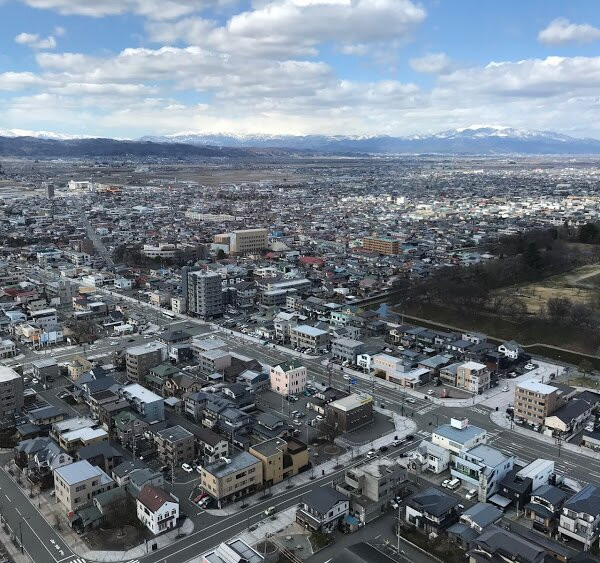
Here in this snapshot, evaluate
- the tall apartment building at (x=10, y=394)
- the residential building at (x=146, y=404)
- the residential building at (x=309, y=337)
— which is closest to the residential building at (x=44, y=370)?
the tall apartment building at (x=10, y=394)

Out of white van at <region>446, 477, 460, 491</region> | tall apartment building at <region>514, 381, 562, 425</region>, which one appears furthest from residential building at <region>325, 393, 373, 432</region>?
tall apartment building at <region>514, 381, 562, 425</region>

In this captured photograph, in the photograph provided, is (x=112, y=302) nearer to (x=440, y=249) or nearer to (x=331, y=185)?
(x=440, y=249)

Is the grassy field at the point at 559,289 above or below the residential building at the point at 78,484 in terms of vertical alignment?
above

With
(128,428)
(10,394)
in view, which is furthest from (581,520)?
(10,394)

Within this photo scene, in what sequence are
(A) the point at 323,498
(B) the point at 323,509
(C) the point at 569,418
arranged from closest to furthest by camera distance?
(B) the point at 323,509
(A) the point at 323,498
(C) the point at 569,418

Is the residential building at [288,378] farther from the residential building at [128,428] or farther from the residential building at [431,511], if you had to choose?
the residential building at [431,511]

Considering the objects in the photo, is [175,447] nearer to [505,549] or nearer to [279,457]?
[279,457]

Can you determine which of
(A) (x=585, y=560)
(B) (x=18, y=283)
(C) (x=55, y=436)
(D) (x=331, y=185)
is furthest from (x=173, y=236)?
(D) (x=331, y=185)
